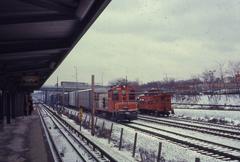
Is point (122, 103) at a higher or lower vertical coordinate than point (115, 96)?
lower

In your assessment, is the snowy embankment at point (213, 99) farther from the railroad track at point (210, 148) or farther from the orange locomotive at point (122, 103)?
the railroad track at point (210, 148)

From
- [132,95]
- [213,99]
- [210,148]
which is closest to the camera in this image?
[210,148]

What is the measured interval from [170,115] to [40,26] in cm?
3348

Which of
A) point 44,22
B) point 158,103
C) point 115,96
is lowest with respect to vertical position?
point 158,103

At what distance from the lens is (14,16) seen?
400 inches

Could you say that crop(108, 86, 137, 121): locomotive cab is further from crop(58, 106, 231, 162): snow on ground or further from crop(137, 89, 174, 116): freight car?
crop(58, 106, 231, 162): snow on ground

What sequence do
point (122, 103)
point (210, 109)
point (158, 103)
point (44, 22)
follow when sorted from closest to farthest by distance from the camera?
point (44, 22) < point (122, 103) < point (158, 103) < point (210, 109)

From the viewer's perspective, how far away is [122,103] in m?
35.6

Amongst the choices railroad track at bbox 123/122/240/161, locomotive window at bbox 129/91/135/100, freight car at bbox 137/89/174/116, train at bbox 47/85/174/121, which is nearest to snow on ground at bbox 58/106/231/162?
railroad track at bbox 123/122/240/161

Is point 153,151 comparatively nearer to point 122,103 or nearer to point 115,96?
point 122,103

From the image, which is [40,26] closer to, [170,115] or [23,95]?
[170,115]

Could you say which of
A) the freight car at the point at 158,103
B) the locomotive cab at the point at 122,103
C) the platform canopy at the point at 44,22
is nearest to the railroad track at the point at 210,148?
the platform canopy at the point at 44,22

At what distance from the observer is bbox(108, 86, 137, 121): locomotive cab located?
1369 inches

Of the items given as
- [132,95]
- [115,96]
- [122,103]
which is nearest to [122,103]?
[122,103]
